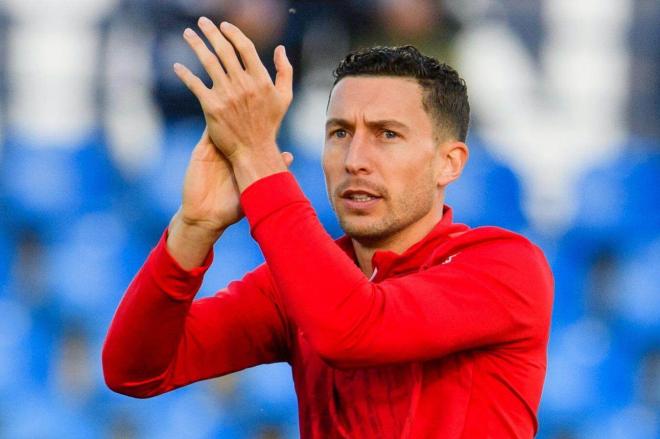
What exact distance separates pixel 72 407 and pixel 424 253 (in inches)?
105

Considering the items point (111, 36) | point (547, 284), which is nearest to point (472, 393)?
point (547, 284)

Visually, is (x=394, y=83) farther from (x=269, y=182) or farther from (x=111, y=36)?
(x=111, y=36)

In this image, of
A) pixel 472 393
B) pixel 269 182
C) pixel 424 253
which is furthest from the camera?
pixel 424 253

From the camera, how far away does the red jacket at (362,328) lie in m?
2.15

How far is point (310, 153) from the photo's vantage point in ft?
16.1

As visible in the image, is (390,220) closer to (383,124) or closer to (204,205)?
(383,124)

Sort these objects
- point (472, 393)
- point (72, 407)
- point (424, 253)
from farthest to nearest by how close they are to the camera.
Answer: point (72, 407)
point (424, 253)
point (472, 393)

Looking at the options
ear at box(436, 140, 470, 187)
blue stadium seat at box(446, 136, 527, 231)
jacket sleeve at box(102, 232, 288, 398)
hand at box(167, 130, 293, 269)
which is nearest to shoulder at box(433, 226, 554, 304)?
ear at box(436, 140, 470, 187)

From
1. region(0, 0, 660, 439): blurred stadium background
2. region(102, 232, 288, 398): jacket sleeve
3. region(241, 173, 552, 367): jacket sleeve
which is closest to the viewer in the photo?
region(241, 173, 552, 367): jacket sleeve

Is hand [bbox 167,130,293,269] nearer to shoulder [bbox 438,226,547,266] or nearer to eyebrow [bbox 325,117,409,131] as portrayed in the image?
eyebrow [bbox 325,117,409,131]

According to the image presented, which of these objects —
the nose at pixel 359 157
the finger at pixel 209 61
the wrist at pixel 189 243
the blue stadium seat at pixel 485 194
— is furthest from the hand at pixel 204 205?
the blue stadium seat at pixel 485 194

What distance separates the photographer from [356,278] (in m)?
2.16

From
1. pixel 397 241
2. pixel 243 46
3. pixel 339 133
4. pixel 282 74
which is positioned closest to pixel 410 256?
pixel 397 241

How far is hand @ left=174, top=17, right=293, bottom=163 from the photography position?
218cm
